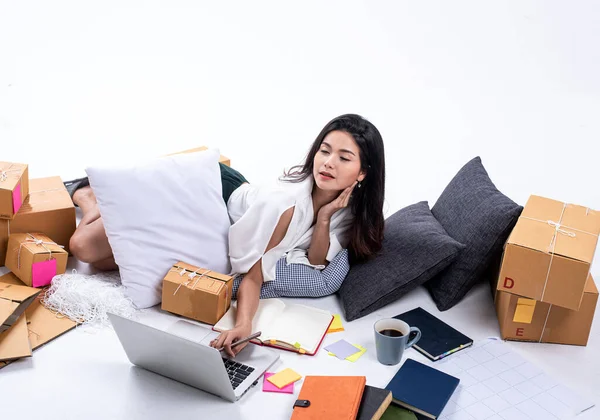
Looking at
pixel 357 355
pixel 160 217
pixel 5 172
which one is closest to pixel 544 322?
pixel 357 355

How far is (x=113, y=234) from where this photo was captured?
2.77m

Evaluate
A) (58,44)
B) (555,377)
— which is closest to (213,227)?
(555,377)

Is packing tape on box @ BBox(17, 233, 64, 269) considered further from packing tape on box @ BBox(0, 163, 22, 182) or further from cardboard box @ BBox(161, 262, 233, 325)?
cardboard box @ BBox(161, 262, 233, 325)

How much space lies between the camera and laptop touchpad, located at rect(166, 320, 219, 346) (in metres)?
2.63

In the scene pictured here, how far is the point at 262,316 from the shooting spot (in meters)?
2.75

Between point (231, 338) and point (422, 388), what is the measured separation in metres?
0.63

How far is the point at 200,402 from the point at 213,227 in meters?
0.81

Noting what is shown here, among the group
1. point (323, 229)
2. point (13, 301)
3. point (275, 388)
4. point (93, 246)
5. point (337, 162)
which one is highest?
point (337, 162)

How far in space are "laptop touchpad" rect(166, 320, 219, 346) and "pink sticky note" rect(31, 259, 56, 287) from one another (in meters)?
0.52

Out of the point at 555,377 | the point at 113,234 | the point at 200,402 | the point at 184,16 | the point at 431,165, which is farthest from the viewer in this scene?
the point at 184,16

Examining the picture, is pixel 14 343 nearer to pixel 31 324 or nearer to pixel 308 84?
pixel 31 324

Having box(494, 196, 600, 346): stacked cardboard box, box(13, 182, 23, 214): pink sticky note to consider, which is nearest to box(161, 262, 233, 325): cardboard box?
box(13, 182, 23, 214): pink sticky note

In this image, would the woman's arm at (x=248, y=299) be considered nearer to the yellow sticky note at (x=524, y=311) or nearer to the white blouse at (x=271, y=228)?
the white blouse at (x=271, y=228)

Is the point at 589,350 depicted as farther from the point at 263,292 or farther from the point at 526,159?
the point at 526,159
